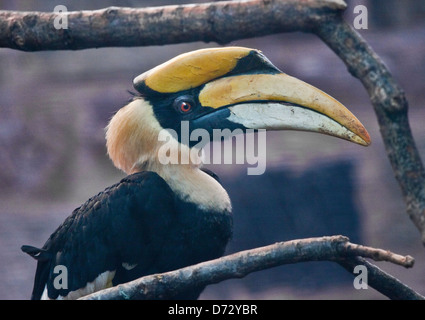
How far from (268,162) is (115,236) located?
91 cm

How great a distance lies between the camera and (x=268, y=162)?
2459 mm

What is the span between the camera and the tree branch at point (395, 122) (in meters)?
1.78

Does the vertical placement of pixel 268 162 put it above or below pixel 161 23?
below

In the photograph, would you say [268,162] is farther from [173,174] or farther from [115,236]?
[115,236]

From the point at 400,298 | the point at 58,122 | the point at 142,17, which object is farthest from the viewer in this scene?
the point at 58,122

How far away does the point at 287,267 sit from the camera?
2.51 meters

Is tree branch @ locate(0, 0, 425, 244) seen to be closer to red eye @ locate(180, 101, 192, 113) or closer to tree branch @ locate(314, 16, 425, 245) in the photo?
tree branch @ locate(314, 16, 425, 245)

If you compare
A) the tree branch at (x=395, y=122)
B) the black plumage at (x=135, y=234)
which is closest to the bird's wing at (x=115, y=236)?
the black plumage at (x=135, y=234)

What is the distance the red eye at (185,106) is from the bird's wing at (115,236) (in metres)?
0.19

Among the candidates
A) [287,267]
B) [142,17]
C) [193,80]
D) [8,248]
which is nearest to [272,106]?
[193,80]

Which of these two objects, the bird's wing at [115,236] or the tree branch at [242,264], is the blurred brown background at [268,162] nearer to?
the bird's wing at [115,236]

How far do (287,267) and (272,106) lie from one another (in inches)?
37.5

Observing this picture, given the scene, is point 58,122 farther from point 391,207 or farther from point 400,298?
point 400,298

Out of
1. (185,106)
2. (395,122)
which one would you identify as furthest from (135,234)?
(395,122)
